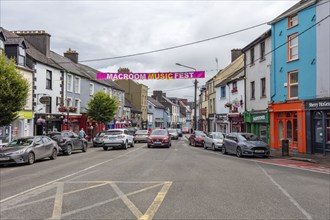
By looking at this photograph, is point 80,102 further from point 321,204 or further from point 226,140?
point 321,204

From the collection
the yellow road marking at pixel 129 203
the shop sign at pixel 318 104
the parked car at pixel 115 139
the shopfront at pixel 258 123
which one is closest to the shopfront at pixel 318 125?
the shop sign at pixel 318 104

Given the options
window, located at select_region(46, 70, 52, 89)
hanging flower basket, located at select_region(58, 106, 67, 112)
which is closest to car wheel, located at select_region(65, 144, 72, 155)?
hanging flower basket, located at select_region(58, 106, 67, 112)

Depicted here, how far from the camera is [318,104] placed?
824 inches

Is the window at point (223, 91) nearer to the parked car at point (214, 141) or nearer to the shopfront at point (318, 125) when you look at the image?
the parked car at point (214, 141)

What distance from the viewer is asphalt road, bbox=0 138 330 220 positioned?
6.90 m

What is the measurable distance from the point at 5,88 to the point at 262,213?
1445 cm

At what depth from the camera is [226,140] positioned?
24188mm

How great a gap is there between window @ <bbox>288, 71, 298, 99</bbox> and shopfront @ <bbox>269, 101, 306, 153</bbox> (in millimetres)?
659

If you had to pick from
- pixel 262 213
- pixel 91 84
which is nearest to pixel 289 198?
pixel 262 213

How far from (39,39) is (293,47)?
76.0ft

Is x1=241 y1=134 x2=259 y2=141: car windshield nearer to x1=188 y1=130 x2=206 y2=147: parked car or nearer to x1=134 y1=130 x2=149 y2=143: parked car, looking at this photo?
x1=188 y1=130 x2=206 y2=147: parked car

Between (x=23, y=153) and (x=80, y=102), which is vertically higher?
(x=80, y=102)

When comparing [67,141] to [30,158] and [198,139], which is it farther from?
[198,139]

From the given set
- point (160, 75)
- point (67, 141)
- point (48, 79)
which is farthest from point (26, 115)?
point (160, 75)
